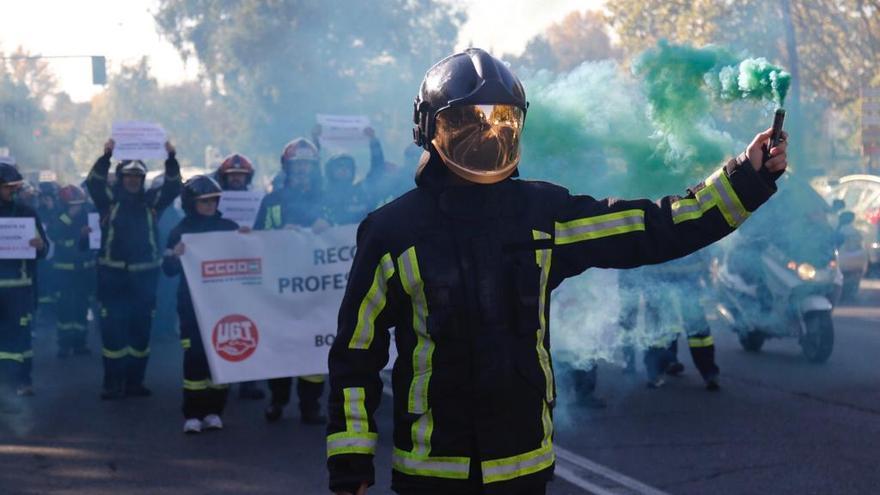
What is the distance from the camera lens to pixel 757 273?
10.4m

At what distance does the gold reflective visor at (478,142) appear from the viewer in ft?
10.8

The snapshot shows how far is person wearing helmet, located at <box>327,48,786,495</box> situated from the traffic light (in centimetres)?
2911

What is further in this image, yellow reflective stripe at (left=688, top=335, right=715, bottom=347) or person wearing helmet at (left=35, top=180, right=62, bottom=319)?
person wearing helmet at (left=35, top=180, right=62, bottom=319)

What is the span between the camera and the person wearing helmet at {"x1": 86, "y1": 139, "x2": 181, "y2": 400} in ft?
34.0

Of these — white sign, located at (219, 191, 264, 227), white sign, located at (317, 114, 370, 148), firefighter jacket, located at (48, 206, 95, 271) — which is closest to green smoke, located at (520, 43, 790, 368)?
white sign, located at (219, 191, 264, 227)

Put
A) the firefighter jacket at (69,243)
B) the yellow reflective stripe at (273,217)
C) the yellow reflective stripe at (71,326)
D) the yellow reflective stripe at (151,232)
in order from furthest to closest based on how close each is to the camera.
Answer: the firefighter jacket at (69,243), the yellow reflective stripe at (71,326), the yellow reflective stripe at (151,232), the yellow reflective stripe at (273,217)

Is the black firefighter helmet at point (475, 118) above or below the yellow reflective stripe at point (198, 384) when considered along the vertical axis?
above

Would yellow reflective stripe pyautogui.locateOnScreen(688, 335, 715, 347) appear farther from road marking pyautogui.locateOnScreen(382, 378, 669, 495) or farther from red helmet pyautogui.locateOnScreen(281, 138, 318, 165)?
red helmet pyautogui.locateOnScreen(281, 138, 318, 165)

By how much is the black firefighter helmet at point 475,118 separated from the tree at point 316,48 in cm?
2895

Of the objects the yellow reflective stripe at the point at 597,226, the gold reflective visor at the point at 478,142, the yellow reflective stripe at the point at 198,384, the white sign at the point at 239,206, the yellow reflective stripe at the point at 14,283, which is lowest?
the yellow reflective stripe at the point at 198,384

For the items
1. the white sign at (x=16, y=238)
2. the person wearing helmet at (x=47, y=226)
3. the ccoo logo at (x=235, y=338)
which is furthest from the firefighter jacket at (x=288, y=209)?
the person wearing helmet at (x=47, y=226)

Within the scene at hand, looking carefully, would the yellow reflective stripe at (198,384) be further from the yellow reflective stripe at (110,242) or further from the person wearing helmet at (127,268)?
the yellow reflective stripe at (110,242)

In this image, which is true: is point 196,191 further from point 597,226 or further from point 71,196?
point 597,226

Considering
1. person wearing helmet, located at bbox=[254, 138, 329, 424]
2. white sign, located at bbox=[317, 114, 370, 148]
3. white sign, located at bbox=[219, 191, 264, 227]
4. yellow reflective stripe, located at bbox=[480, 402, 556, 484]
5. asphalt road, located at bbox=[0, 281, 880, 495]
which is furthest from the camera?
white sign, located at bbox=[317, 114, 370, 148]
